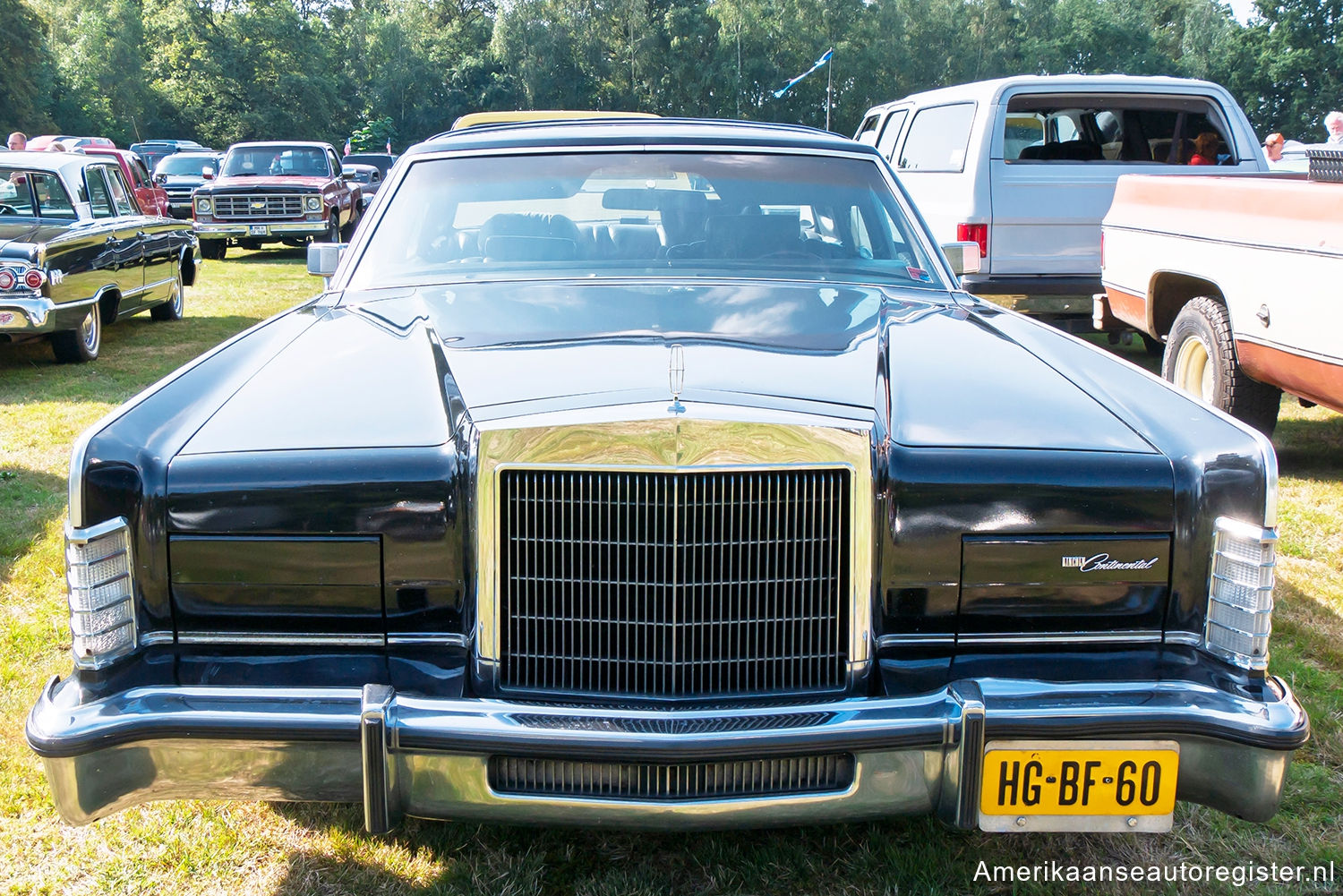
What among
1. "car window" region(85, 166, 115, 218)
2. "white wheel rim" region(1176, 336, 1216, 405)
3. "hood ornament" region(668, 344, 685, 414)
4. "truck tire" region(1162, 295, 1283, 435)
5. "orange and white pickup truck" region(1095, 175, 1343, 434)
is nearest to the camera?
"hood ornament" region(668, 344, 685, 414)

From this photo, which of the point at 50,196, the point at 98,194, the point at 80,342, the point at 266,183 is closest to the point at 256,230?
the point at 266,183

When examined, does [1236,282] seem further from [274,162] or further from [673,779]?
[274,162]

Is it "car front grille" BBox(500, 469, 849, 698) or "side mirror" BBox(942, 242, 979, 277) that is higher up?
"side mirror" BBox(942, 242, 979, 277)

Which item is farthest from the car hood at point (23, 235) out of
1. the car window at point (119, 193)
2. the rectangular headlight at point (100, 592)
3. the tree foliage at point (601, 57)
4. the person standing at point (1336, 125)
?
the tree foliage at point (601, 57)

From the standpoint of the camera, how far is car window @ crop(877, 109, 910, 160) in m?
9.65

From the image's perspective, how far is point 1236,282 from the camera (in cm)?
524

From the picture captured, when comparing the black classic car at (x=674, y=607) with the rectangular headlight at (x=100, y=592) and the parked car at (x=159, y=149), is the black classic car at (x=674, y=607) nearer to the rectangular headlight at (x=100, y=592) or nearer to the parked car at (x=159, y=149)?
the rectangular headlight at (x=100, y=592)

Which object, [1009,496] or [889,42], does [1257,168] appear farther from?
[889,42]

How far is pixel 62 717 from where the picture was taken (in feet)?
6.60

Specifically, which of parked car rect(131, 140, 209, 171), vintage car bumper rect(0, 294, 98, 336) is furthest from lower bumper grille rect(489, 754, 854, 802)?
parked car rect(131, 140, 209, 171)

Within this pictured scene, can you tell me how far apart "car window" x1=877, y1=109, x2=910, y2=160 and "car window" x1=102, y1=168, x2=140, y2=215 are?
649 centimetres

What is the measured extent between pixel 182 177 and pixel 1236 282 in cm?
2121

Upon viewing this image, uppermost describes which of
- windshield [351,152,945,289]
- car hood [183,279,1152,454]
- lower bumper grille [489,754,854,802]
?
windshield [351,152,945,289]

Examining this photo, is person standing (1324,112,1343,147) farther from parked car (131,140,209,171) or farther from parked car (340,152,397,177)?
parked car (131,140,209,171)
